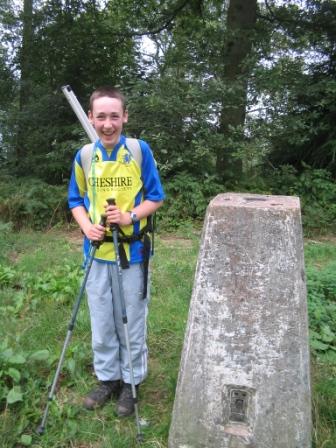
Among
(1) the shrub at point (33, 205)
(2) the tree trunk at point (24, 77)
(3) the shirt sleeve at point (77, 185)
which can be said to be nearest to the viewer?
(3) the shirt sleeve at point (77, 185)

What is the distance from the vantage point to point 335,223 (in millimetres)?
8164

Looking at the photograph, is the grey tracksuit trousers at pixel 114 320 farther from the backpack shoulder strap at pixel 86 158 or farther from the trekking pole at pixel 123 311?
the backpack shoulder strap at pixel 86 158

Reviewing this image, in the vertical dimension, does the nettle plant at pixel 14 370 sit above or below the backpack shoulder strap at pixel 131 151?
below

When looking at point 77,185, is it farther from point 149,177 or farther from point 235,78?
point 235,78

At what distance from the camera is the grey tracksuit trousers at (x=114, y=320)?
2.78 m

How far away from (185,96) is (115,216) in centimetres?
638

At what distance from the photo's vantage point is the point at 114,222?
8.40ft

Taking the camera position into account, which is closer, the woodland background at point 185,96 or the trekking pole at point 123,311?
the trekking pole at point 123,311

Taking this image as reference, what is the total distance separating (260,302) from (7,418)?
177 cm

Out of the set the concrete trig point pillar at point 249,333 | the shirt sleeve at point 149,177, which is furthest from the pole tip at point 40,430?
the shirt sleeve at point 149,177

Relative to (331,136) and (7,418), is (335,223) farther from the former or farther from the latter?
(7,418)

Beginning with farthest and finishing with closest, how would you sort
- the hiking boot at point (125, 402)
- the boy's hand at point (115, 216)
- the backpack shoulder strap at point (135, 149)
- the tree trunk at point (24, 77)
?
the tree trunk at point (24, 77), the hiking boot at point (125, 402), the backpack shoulder strap at point (135, 149), the boy's hand at point (115, 216)

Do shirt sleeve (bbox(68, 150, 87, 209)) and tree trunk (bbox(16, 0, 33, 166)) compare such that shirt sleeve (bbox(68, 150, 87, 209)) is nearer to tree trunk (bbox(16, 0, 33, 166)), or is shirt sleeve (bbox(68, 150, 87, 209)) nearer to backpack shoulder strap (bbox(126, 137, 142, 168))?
backpack shoulder strap (bbox(126, 137, 142, 168))

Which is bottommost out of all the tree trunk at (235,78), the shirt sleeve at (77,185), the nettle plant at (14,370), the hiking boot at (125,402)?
the hiking boot at (125,402)
